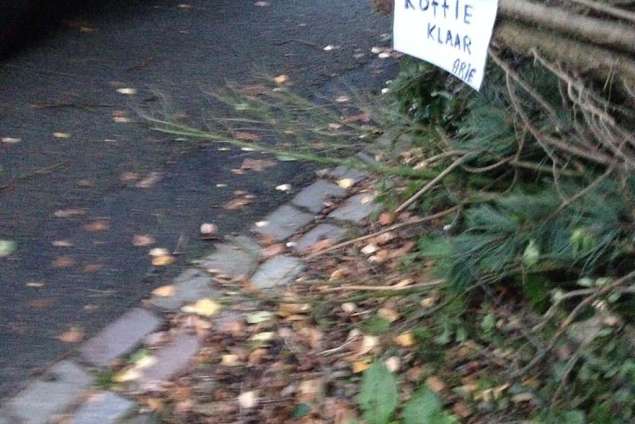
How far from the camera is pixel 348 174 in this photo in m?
4.23

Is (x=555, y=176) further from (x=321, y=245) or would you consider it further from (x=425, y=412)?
(x=321, y=245)

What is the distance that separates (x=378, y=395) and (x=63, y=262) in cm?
154

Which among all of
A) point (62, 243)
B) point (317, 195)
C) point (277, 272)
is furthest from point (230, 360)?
point (317, 195)

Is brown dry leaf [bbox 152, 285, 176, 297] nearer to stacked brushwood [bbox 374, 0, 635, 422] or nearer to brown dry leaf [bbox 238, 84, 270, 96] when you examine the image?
stacked brushwood [bbox 374, 0, 635, 422]

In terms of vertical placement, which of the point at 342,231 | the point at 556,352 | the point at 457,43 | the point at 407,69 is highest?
the point at 457,43

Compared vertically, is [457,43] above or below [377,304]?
above

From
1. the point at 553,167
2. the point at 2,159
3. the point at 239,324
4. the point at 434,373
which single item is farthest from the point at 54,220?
the point at 553,167

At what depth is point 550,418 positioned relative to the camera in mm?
2533

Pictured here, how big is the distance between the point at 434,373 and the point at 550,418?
461mm

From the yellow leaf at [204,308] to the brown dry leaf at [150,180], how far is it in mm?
958

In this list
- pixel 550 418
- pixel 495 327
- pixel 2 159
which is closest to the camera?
pixel 550 418

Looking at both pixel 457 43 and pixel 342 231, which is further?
pixel 342 231

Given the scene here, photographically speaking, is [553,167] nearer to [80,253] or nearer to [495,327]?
[495,327]

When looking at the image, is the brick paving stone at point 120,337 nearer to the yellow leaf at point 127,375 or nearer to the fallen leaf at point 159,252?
the yellow leaf at point 127,375
